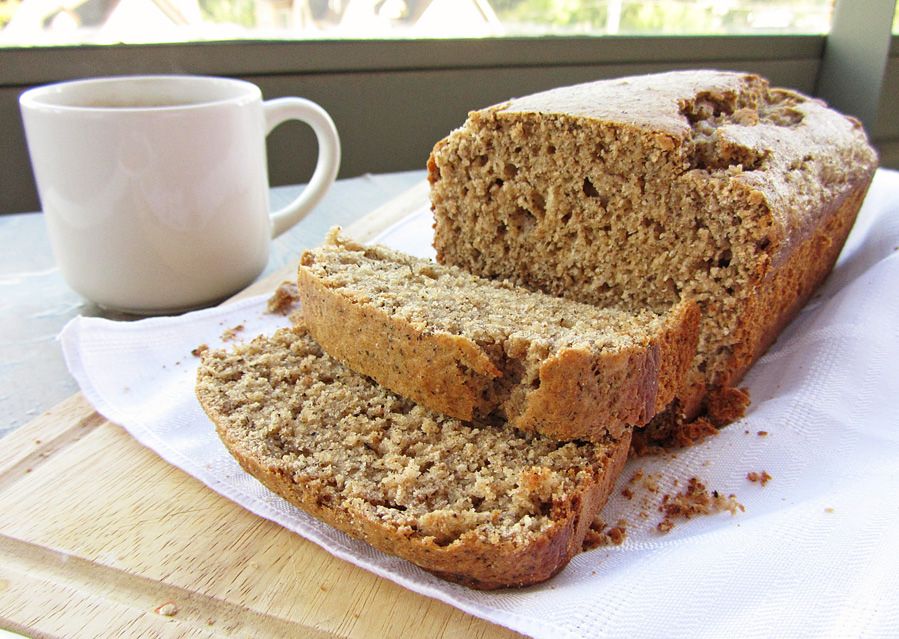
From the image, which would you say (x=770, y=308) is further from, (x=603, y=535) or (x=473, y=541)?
(x=473, y=541)

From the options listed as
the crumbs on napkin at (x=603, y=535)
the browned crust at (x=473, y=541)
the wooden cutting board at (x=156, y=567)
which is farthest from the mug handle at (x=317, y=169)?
the crumbs on napkin at (x=603, y=535)

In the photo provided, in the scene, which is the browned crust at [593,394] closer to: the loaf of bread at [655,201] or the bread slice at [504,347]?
the bread slice at [504,347]

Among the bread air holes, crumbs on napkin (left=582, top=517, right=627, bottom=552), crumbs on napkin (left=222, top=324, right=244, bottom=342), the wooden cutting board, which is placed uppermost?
the bread air holes

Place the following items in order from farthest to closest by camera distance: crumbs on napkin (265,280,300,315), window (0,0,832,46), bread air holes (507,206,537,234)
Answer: window (0,0,832,46) < crumbs on napkin (265,280,300,315) < bread air holes (507,206,537,234)

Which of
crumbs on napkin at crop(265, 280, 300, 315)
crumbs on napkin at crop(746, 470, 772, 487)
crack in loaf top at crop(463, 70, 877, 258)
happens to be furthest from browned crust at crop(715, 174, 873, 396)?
crumbs on napkin at crop(265, 280, 300, 315)

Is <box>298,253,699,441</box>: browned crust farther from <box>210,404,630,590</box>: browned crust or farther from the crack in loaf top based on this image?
the crack in loaf top

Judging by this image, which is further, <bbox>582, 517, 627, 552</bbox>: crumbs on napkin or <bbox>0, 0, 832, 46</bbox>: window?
<bbox>0, 0, 832, 46</bbox>: window

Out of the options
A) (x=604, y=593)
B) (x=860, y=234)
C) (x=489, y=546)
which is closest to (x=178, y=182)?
(x=489, y=546)

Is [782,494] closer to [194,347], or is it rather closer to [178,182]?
[194,347]
